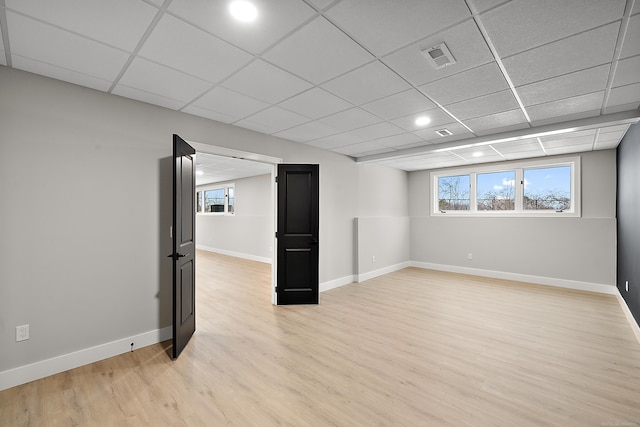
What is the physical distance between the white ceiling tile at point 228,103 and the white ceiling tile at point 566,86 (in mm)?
2616

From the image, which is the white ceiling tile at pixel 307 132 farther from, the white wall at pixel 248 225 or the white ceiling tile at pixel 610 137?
the white ceiling tile at pixel 610 137

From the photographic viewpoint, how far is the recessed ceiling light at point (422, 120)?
3.58m

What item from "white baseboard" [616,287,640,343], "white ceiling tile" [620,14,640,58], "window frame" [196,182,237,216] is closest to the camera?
"white ceiling tile" [620,14,640,58]

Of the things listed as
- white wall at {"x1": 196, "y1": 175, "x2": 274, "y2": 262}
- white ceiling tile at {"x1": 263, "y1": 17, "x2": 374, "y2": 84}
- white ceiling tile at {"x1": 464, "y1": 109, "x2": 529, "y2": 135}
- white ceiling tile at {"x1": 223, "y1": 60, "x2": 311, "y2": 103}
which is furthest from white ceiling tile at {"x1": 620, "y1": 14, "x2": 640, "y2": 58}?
white wall at {"x1": 196, "y1": 175, "x2": 274, "y2": 262}

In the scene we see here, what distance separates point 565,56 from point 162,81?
326 cm

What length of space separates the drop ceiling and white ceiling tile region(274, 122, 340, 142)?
0.21m

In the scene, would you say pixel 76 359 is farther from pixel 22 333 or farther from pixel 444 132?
pixel 444 132

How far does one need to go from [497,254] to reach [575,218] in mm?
1482

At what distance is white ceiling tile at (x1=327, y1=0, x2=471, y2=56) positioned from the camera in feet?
5.46

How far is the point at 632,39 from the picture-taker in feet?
6.37

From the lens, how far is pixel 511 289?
17.6 ft

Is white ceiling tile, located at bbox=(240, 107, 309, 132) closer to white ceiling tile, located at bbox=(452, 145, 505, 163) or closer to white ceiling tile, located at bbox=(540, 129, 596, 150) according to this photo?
white ceiling tile, located at bbox=(452, 145, 505, 163)

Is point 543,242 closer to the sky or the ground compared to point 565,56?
closer to the ground

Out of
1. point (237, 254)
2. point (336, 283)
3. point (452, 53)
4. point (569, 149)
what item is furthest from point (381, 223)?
point (237, 254)
